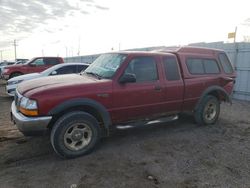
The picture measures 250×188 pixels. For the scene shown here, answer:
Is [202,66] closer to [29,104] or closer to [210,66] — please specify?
[210,66]

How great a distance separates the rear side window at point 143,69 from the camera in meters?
4.54

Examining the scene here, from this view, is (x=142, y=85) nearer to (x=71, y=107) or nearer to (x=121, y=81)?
(x=121, y=81)

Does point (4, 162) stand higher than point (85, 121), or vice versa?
point (85, 121)

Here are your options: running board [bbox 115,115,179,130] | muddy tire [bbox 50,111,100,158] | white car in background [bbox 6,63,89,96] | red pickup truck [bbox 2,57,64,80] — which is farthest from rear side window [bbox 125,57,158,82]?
red pickup truck [bbox 2,57,64,80]

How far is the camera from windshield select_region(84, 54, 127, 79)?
4.45 meters

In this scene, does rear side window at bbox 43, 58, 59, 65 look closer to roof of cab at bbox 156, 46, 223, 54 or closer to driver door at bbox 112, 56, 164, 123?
roof of cab at bbox 156, 46, 223, 54

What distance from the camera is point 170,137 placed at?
5082 millimetres

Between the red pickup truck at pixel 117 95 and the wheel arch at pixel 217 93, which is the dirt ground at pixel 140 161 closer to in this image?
the red pickup truck at pixel 117 95

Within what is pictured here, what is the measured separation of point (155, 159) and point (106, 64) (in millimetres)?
2185

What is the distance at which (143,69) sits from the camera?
4688 millimetres

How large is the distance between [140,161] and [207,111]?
2.91m

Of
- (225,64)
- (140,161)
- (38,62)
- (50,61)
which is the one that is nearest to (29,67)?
(38,62)

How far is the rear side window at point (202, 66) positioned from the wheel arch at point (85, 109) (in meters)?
2.52

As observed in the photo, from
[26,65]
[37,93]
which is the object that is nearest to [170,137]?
[37,93]
